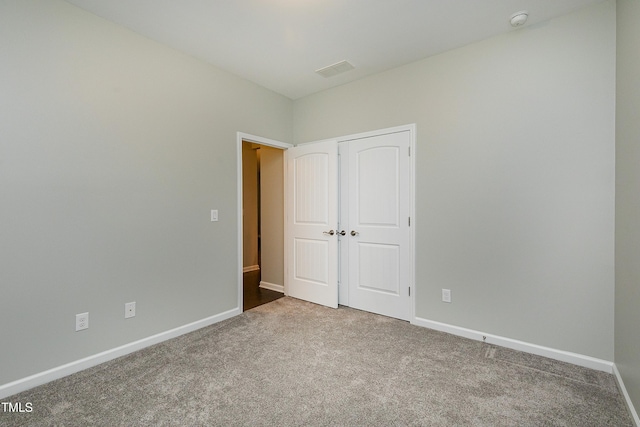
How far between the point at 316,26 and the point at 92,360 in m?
3.16

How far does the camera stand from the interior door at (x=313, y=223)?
3449 millimetres

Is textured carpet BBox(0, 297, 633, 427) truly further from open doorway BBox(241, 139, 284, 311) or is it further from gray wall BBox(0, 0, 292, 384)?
open doorway BBox(241, 139, 284, 311)

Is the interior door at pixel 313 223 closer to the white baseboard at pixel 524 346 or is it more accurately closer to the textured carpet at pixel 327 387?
the textured carpet at pixel 327 387

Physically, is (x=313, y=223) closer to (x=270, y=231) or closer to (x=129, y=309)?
(x=270, y=231)

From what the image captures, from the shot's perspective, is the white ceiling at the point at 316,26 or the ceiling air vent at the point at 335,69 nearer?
the white ceiling at the point at 316,26

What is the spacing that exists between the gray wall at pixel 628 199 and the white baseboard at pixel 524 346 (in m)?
0.14

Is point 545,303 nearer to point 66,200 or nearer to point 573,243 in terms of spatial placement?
point 573,243

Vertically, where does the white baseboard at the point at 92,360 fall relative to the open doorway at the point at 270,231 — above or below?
below

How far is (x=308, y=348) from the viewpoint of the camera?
96.7 inches

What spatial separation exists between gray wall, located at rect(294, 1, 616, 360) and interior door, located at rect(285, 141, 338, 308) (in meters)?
0.96

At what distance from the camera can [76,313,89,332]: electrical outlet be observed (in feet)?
6.96

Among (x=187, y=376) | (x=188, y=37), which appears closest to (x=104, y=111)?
(x=188, y=37)

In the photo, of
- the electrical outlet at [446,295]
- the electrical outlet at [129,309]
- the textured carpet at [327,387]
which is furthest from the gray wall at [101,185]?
the electrical outlet at [446,295]

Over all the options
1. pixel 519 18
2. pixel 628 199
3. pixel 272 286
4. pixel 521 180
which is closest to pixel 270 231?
pixel 272 286
